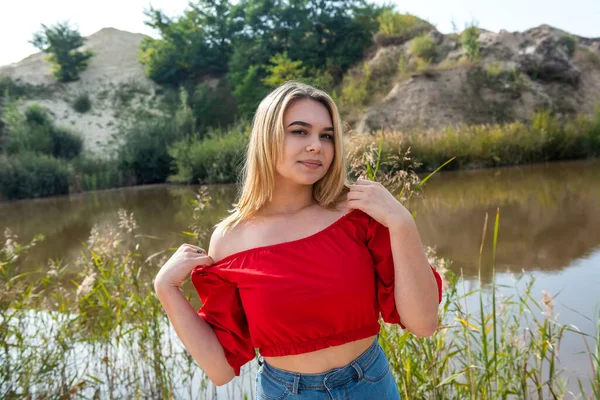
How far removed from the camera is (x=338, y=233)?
130cm

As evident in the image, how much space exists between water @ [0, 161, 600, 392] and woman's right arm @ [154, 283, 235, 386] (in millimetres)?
1168

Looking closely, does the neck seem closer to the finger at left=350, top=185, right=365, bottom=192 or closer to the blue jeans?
the finger at left=350, top=185, right=365, bottom=192

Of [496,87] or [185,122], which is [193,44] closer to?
[185,122]

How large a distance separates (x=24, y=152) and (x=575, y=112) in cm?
1891

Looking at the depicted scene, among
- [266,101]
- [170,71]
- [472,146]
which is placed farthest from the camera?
[170,71]

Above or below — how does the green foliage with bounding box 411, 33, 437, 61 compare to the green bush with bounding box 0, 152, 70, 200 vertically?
above

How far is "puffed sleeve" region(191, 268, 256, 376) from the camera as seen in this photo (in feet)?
4.44

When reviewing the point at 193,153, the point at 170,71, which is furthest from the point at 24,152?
the point at 170,71

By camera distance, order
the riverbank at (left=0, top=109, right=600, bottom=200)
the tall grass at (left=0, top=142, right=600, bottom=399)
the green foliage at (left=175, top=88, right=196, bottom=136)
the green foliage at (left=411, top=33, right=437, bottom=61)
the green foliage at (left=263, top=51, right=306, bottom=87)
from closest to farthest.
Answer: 1. the tall grass at (left=0, top=142, right=600, bottom=399)
2. the riverbank at (left=0, top=109, right=600, bottom=200)
3. the green foliage at (left=411, top=33, right=437, bottom=61)
4. the green foliage at (left=175, top=88, right=196, bottom=136)
5. the green foliage at (left=263, top=51, right=306, bottom=87)

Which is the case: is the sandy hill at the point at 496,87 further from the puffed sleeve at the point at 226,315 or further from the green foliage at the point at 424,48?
the puffed sleeve at the point at 226,315

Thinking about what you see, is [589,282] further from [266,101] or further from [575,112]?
[575,112]

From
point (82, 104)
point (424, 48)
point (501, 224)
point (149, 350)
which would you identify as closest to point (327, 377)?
point (149, 350)

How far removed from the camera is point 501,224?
252 inches

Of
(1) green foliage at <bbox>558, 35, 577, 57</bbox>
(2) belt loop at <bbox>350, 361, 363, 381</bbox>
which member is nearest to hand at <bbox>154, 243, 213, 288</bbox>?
(2) belt loop at <bbox>350, 361, 363, 381</bbox>
